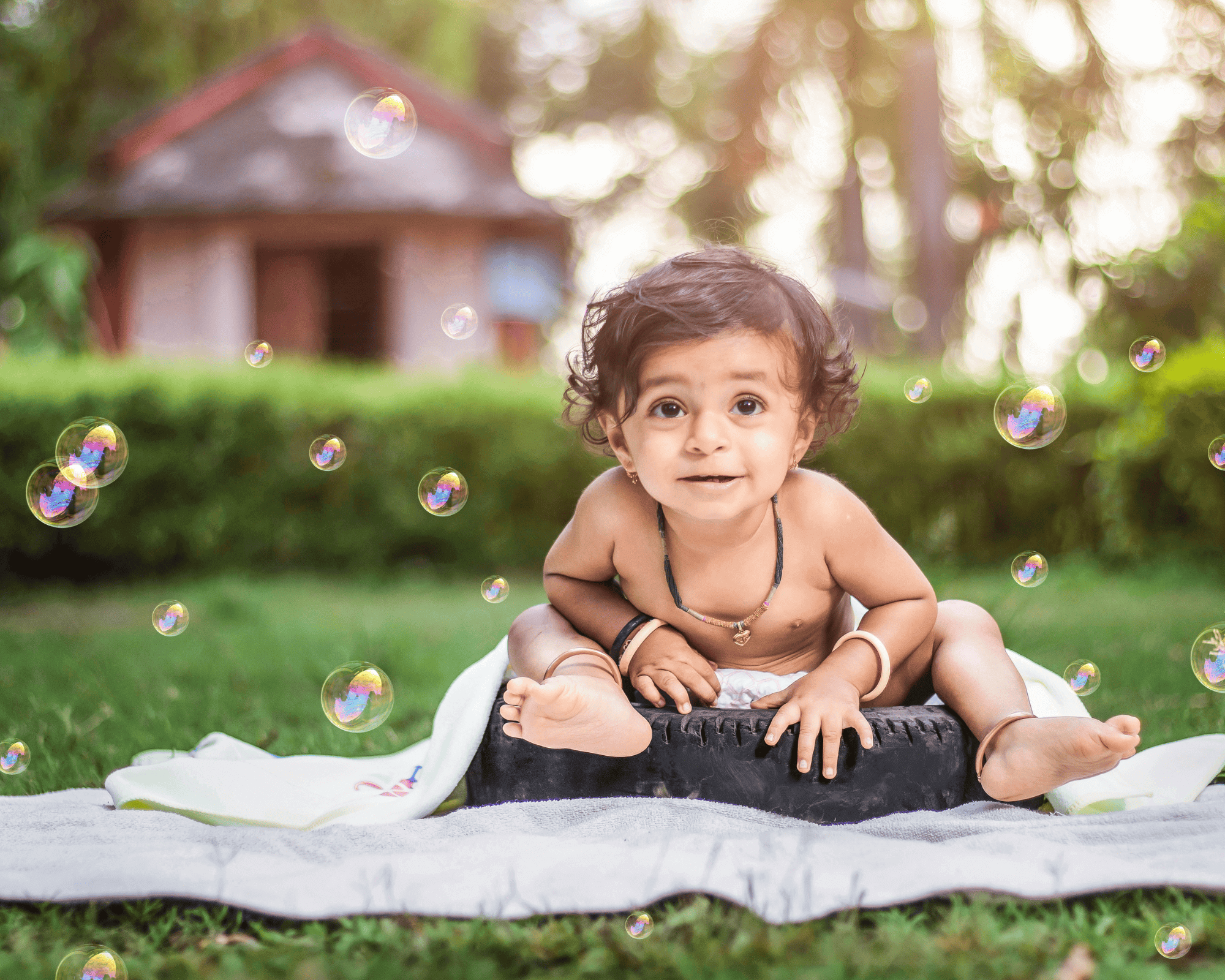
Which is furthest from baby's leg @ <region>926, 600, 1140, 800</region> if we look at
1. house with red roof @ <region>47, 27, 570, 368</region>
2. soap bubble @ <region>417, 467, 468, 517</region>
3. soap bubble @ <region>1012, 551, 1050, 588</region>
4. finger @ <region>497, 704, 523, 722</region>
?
house with red roof @ <region>47, 27, 570, 368</region>

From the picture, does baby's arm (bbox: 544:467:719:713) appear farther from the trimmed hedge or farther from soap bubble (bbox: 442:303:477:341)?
the trimmed hedge

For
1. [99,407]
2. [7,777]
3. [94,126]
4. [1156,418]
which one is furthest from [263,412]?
[94,126]

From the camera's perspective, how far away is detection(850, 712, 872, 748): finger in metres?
1.70

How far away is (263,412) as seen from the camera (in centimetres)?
631

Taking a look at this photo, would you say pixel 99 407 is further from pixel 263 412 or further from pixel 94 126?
pixel 94 126

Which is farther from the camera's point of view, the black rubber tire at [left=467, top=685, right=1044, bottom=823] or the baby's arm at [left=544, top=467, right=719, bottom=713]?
the baby's arm at [left=544, top=467, right=719, bottom=713]

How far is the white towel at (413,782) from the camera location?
1.89m

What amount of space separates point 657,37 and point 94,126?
9734 millimetres

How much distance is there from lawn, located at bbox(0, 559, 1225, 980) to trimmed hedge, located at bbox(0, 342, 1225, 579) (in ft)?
1.02

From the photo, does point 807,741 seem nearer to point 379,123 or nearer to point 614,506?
point 614,506

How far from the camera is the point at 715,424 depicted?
5.87ft

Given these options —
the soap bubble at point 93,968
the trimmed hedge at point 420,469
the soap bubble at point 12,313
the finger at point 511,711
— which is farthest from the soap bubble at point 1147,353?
the soap bubble at point 12,313

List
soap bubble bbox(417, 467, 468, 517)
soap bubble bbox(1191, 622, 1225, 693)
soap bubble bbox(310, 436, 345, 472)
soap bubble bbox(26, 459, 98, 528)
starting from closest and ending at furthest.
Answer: soap bubble bbox(1191, 622, 1225, 693) < soap bubble bbox(26, 459, 98, 528) < soap bubble bbox(417, 467, 468, 517) < soap bubble bbox(310, 436, 345, 472)

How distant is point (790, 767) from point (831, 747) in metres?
0.08
